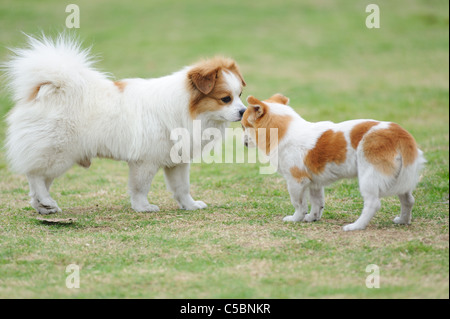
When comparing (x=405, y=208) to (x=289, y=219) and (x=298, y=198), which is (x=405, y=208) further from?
(x=289, y=219)

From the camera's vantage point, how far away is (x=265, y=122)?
616cm

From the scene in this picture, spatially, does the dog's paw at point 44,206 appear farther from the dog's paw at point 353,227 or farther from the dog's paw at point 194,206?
the dog's paw at point 353,227

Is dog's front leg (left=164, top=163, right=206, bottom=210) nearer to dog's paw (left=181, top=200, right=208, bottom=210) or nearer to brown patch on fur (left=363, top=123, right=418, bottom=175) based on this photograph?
dog's paw (left=181, top=200, right=208, bottom=210)

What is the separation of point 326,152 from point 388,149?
62 cm

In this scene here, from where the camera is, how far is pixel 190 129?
22.9 ft

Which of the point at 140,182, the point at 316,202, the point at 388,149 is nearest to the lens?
the point at 388,149

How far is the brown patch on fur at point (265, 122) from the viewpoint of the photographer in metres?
6.10

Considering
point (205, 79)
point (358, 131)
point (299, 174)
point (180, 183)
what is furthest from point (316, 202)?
point (205, 79)

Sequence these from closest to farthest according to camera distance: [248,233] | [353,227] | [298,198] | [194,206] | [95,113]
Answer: [353,227] < [248,233] < [298,198] < [95,113] < [194,206]

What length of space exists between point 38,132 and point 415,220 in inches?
168

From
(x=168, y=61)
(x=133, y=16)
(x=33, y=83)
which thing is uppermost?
(x=133, y=16)

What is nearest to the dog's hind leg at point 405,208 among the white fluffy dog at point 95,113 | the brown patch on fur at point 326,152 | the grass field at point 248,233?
the grass field at point 248,233
